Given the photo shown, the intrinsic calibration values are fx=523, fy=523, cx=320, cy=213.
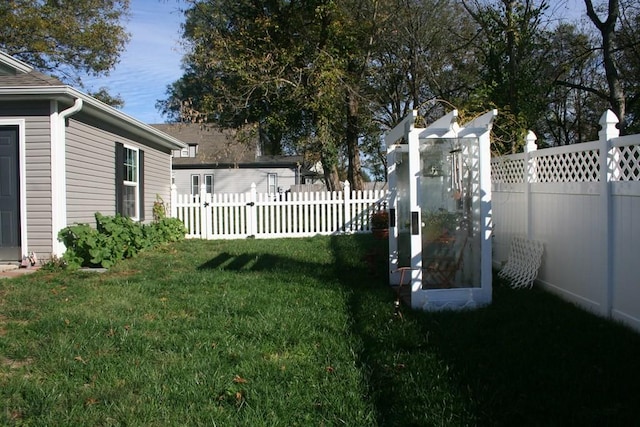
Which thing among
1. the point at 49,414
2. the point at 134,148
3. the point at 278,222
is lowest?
the point at 49,414

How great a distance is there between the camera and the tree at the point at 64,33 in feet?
58.2

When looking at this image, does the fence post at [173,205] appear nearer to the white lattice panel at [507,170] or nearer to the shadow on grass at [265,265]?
the shadow on grass at [265,265]

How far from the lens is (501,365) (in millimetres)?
3645

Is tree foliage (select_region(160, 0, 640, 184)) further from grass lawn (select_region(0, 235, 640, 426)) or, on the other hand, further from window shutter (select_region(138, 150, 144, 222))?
grass lawn (select_region(0, 235, 640, 426))

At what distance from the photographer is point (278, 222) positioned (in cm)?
1312

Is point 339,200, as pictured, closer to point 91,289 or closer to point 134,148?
point 134,148

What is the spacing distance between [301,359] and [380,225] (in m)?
8.38

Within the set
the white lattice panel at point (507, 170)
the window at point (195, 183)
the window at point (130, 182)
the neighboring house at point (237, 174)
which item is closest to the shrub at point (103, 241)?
the window at point (130, 182)

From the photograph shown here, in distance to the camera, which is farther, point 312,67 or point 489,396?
point 312,67

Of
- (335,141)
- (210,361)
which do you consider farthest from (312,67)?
(210,361)

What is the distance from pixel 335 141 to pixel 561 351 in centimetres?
1441

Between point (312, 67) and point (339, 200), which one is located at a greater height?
point (312, 67)

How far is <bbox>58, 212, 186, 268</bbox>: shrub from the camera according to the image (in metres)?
8.03

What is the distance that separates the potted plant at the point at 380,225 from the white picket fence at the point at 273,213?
3.07 ft
